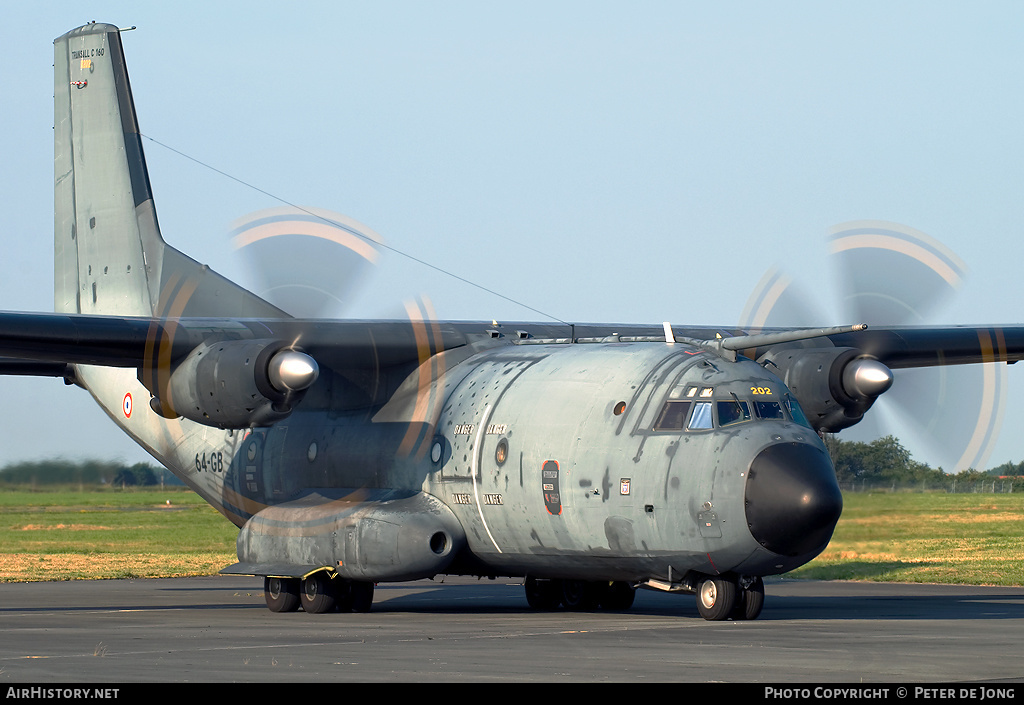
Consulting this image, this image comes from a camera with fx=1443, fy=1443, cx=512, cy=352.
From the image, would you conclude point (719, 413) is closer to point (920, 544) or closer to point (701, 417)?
point (701, 417)

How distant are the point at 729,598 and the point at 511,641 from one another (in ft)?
10.7

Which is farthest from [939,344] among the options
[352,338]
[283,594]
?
[283,594]

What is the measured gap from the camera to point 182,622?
18.9 m

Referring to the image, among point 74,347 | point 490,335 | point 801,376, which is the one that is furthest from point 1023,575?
point 74,347

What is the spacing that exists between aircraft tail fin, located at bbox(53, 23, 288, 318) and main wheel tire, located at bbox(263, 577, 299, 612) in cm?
504

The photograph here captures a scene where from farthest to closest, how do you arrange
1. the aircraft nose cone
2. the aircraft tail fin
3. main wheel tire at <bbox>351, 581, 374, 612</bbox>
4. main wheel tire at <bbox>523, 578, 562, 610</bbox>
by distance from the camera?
the aircraft tail fin → main wheel tire at <bbox>523, 578, 562, 610</bbox> → main wheel tire at <bbox>351, 581, 374, 612</bbox> → the aircraft nose cone

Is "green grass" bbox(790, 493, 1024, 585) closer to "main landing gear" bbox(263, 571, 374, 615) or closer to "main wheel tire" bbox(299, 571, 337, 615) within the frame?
"main landing gear" bbox(263, 571, 374, 615)

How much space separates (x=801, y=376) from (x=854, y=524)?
2683 mm

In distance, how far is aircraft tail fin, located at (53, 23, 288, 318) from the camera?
24469 millimetres

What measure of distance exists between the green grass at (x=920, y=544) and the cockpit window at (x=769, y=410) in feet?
5.93

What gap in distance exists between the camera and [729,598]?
17.3 meters

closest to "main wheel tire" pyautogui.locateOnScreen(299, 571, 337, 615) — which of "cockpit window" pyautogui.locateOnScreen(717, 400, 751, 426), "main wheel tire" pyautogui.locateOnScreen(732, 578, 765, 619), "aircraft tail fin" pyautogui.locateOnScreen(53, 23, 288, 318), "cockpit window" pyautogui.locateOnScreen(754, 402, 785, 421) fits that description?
"aircraft tail fin" pyautogui.locateOnScreen(53, 23, 288, 318)
